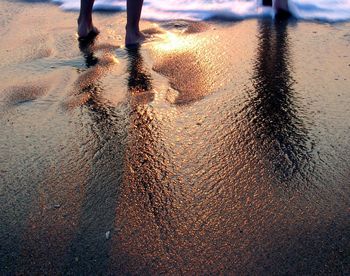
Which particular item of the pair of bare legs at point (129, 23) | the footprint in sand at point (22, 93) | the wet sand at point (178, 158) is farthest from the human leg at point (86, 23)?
the footprint in sand at point (22, 93)

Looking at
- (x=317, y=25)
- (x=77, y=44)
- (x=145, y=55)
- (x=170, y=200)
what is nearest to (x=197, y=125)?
(x=170, y=200)

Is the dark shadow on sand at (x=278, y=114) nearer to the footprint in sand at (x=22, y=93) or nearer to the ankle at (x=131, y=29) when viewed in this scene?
the ankle at (x=131, y=29)

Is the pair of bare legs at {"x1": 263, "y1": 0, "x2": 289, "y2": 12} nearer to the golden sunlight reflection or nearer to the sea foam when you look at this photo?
the sea foam

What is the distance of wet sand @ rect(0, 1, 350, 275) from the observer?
161 cm

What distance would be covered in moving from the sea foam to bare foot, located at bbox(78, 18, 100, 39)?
63cm

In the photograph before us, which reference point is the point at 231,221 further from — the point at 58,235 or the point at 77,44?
the point at 77,44

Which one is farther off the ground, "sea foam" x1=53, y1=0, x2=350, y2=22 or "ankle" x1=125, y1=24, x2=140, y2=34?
"sea foam" x1=53, y1=0, x2=350, y2=22

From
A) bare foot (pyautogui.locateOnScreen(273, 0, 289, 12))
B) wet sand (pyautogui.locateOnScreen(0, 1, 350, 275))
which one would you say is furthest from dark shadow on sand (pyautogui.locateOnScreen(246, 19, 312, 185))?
bare foot (pyautogui.locateOnScreen(273, 0, 289, 12))

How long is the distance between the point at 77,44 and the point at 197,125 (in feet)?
5.71

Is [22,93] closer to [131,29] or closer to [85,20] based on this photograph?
[131,29]

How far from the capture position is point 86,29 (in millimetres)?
3867

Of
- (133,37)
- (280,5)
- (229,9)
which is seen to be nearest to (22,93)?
(133,37)

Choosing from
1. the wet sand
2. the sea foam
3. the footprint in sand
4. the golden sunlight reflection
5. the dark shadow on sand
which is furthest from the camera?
the sea foam

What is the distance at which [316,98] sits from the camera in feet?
8.46
